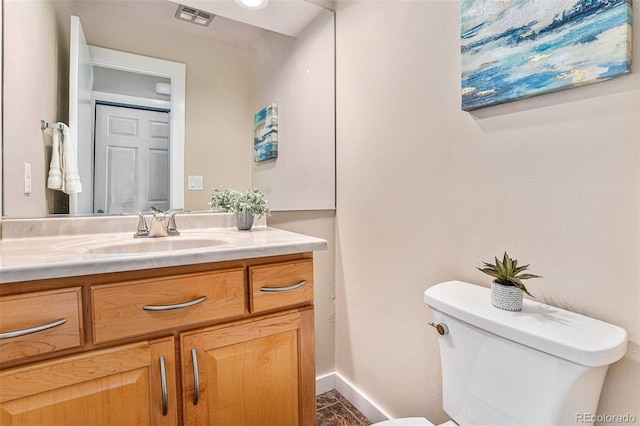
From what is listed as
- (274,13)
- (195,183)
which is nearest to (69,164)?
(195,183)

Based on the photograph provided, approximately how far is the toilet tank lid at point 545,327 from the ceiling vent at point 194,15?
1464mm

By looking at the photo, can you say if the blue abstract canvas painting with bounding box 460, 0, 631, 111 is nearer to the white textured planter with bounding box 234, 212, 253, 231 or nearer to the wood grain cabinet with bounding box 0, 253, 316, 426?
the wood grain cabinet with bounding box 0, 253, 316, 426

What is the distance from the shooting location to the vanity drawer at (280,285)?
1001 millimetres

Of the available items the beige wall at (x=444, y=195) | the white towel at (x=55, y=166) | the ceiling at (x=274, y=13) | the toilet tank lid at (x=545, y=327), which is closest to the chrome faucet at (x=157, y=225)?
the white towel at (x=55, y=166)

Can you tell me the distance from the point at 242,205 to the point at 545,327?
112 centimetres

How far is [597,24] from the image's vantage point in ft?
2.33

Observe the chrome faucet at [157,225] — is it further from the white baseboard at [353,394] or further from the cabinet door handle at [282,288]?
the white baseboard at [353,394]

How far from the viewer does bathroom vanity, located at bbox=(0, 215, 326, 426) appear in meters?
0.73

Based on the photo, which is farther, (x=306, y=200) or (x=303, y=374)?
(x=306, y=200)

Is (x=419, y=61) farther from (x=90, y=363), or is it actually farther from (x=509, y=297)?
(x=90, y=363)

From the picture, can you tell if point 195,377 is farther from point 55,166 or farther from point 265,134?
point 265,134

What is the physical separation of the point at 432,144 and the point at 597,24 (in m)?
0.50

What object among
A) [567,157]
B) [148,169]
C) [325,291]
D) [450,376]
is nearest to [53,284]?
[148,169]

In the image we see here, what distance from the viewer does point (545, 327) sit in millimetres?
700
